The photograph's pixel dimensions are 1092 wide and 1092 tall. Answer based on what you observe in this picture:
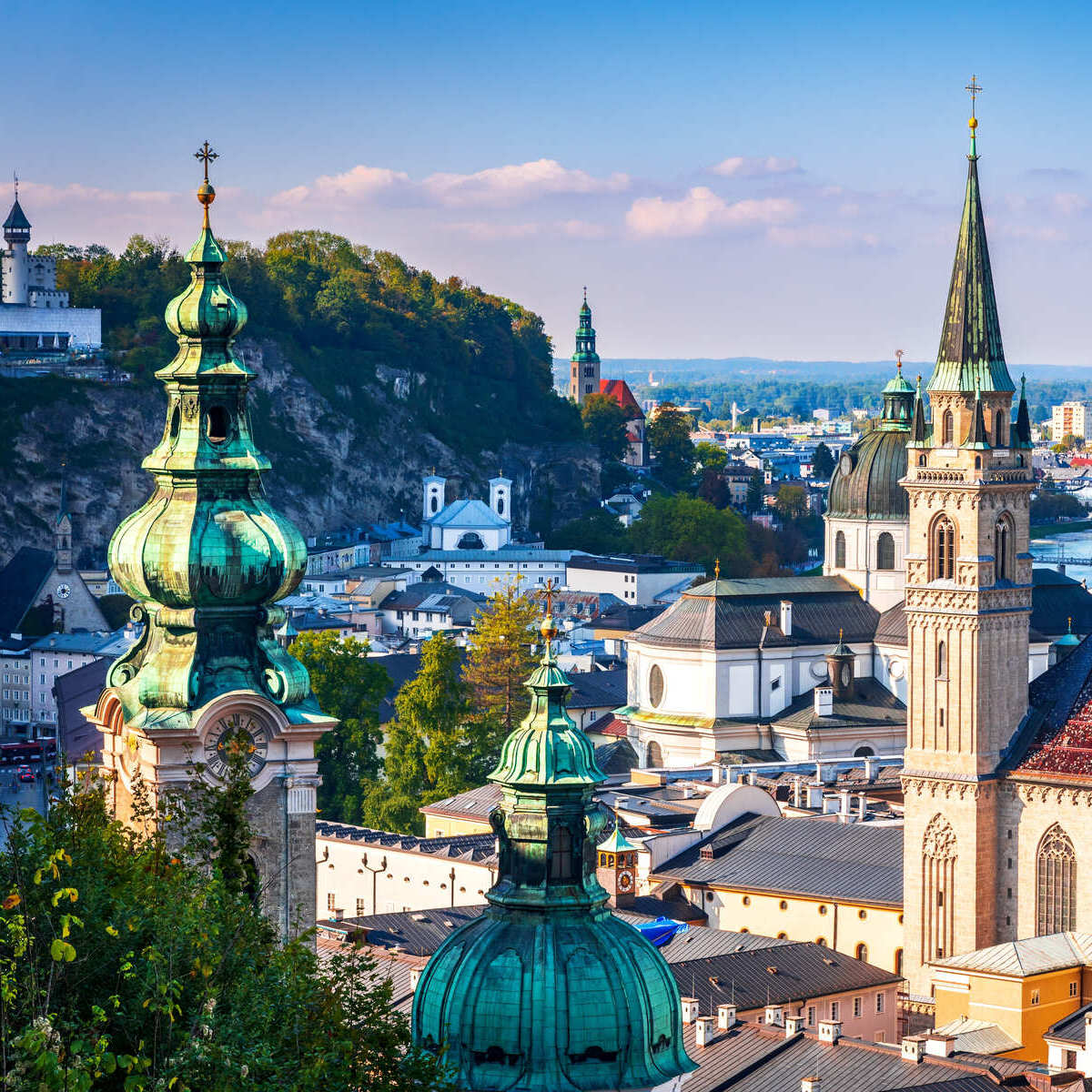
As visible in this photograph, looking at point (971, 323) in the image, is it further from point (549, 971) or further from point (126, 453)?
point (126, 453)

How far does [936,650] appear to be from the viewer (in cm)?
6956

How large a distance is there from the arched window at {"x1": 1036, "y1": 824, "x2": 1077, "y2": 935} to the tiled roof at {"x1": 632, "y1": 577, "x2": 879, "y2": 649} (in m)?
29.7

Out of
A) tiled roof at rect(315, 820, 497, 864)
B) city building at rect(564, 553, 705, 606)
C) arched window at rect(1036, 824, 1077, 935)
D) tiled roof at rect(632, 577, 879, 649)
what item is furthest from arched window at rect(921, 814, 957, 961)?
city building at rect(564, 553, 705, 606)

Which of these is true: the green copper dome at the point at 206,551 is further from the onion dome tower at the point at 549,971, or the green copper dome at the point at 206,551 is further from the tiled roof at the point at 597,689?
the tiled roof at the point at 597,689

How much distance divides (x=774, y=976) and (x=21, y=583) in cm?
8998

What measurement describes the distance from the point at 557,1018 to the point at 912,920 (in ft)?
133

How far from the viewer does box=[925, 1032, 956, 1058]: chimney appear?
4911 centimetres

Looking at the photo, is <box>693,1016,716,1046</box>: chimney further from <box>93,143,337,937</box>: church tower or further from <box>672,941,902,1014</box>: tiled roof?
<box>93,143,337,937</box>: church tower

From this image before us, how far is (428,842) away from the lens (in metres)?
76.4

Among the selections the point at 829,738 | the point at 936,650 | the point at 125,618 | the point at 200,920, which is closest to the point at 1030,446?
the point at 936,650

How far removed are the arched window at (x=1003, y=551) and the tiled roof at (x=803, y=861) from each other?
688 centimetres

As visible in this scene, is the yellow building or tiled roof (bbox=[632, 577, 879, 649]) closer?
the yellow building

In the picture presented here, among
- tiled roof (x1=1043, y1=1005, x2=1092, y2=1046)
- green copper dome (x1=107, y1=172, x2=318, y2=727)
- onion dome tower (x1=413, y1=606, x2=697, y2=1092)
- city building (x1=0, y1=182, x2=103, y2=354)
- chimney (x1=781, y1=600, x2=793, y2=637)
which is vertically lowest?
tiled roof (x1=1043, y1=1005, x2=1092, y2=1046)

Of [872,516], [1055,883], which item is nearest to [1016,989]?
[1055,883]
